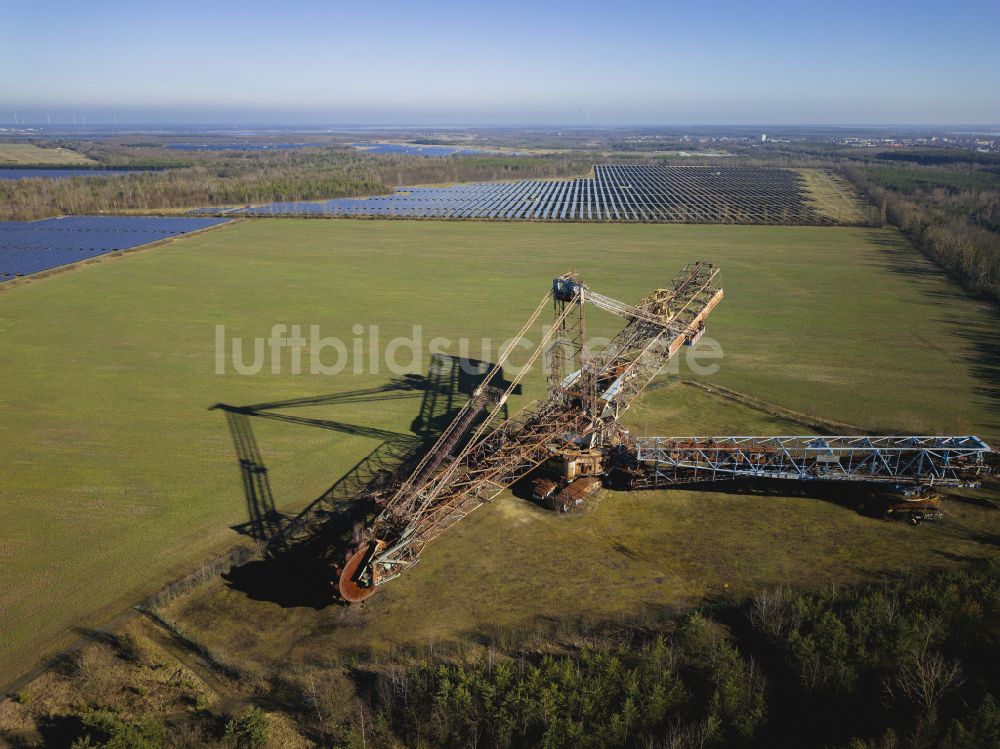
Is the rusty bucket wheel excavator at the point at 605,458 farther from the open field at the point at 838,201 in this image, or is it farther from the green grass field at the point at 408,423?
the open field at the point at 838,201

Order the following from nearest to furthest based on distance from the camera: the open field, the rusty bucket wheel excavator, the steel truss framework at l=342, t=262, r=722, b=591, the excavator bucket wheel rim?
1. the excavator bucket wheel rim
2. the steel truss framework at l=342, t=262, r=722, b=591
3. the rusty bucket wheel excavator
4. the open field

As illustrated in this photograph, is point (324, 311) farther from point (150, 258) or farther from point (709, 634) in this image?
point (709, 634)

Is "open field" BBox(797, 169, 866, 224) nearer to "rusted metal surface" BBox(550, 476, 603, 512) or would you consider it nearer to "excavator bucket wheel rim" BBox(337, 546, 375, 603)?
"rusted metal surface" BBox(550, 476, 603, 512)

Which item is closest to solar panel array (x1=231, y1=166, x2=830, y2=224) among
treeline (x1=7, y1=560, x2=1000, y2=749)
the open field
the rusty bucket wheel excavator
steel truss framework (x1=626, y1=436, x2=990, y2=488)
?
the open field

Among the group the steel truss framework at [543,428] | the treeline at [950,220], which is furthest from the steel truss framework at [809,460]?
the treeline at [950,220]

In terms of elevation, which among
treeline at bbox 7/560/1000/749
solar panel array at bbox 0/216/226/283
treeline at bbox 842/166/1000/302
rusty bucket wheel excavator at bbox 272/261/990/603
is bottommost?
treeline at bbox 7/560/1000/749
